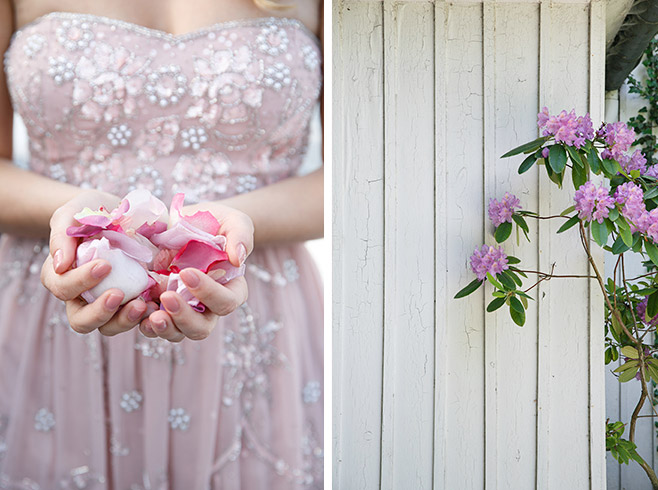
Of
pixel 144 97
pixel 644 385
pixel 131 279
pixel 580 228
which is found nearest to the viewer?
pixel 131 279

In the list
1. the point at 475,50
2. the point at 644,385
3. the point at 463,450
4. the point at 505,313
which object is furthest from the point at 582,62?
the point at 463,450

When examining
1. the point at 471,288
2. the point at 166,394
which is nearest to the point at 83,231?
the point at 166,394

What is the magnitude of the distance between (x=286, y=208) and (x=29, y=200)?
49cm

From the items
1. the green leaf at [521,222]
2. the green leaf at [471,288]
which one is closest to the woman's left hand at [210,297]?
the green leaf at [471,288]

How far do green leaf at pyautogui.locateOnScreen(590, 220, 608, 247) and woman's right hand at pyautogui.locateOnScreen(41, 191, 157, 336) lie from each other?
1.18 meters

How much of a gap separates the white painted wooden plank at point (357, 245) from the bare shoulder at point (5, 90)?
0.94 meters

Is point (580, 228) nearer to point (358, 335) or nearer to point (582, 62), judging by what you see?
point (582, 62)

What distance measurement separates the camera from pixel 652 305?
6.45 ft

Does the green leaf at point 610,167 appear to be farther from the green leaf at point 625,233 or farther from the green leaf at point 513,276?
the green leaf at point 513,276

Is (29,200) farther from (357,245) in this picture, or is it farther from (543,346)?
(543,346)

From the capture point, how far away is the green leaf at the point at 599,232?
1696 millimetres

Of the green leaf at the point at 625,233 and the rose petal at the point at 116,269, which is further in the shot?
the green leaf at the point at 625,233

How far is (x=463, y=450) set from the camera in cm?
191

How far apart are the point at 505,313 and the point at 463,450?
0.43 meters
